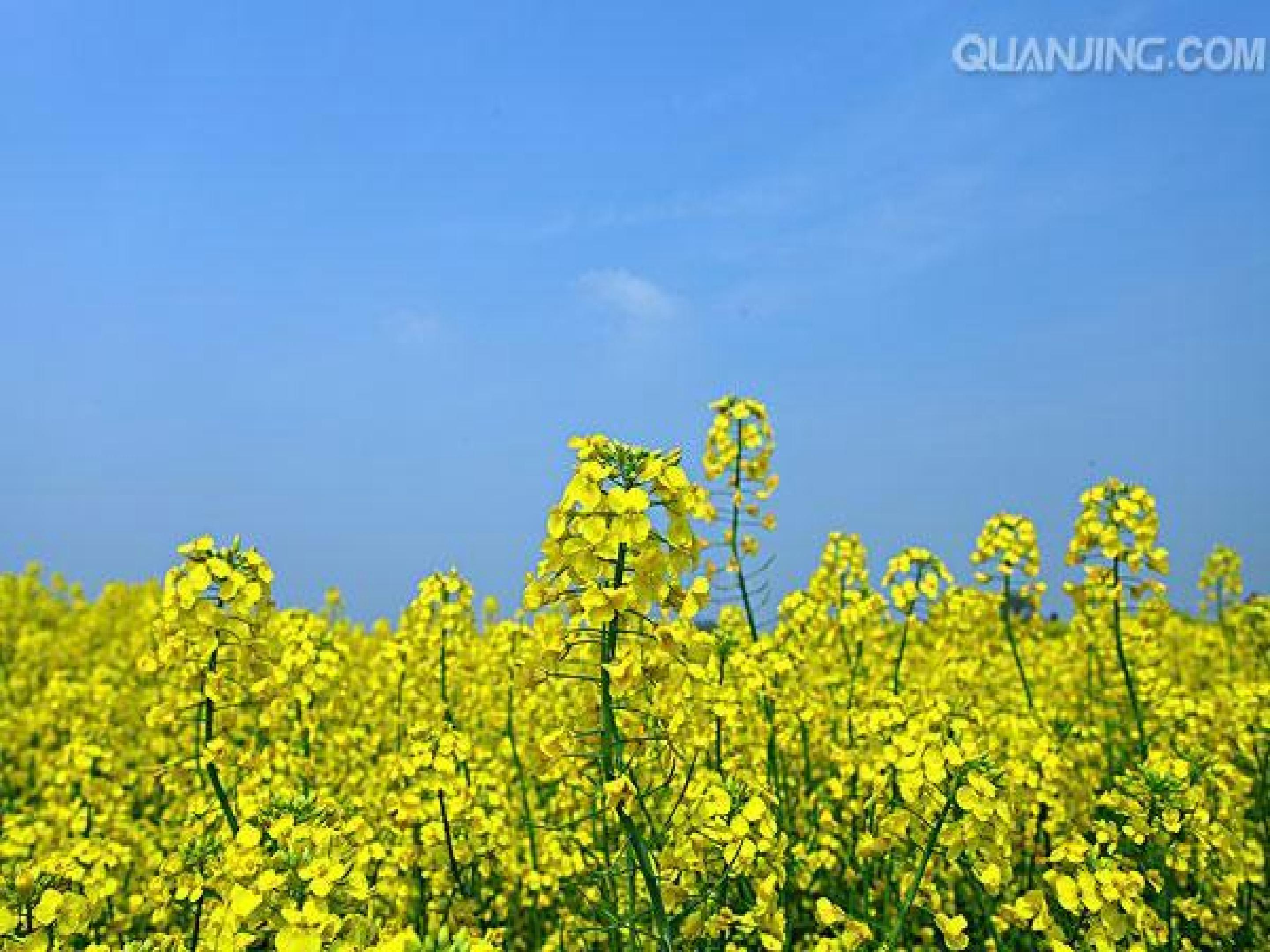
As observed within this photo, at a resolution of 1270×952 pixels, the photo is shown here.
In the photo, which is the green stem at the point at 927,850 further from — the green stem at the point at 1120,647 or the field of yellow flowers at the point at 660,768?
the green stem at the point at 1120,647

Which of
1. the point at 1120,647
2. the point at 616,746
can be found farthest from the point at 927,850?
the point at 1120,647

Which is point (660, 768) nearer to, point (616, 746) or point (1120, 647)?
point (616, 746)

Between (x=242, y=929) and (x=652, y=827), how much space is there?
1198 millimetres

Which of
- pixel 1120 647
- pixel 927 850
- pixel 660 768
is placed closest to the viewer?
pixel 927 850

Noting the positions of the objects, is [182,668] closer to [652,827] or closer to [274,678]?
Answer: [274,678]

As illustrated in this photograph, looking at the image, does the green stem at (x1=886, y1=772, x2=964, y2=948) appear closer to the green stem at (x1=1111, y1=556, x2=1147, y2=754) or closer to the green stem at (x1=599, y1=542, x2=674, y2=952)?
the green stem at (x1=599, y1=542, x2=674, y2=952)

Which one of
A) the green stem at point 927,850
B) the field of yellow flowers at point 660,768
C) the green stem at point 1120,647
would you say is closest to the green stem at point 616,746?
the field of yellow flowers at point 660,768

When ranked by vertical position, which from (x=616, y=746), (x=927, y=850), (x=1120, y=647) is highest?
(x=1120, y=647)

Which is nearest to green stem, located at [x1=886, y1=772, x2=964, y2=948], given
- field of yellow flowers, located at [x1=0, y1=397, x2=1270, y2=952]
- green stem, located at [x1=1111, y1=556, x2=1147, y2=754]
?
field of yellow flowers, located at [x1=0, y1=397, x2=1270, y2=952]

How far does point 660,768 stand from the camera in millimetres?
3732

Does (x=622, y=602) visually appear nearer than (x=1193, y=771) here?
Yes

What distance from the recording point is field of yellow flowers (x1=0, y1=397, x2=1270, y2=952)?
2648 millimetres

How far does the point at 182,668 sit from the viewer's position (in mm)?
3883

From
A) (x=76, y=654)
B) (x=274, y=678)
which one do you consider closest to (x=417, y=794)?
(x=274, y=678)
